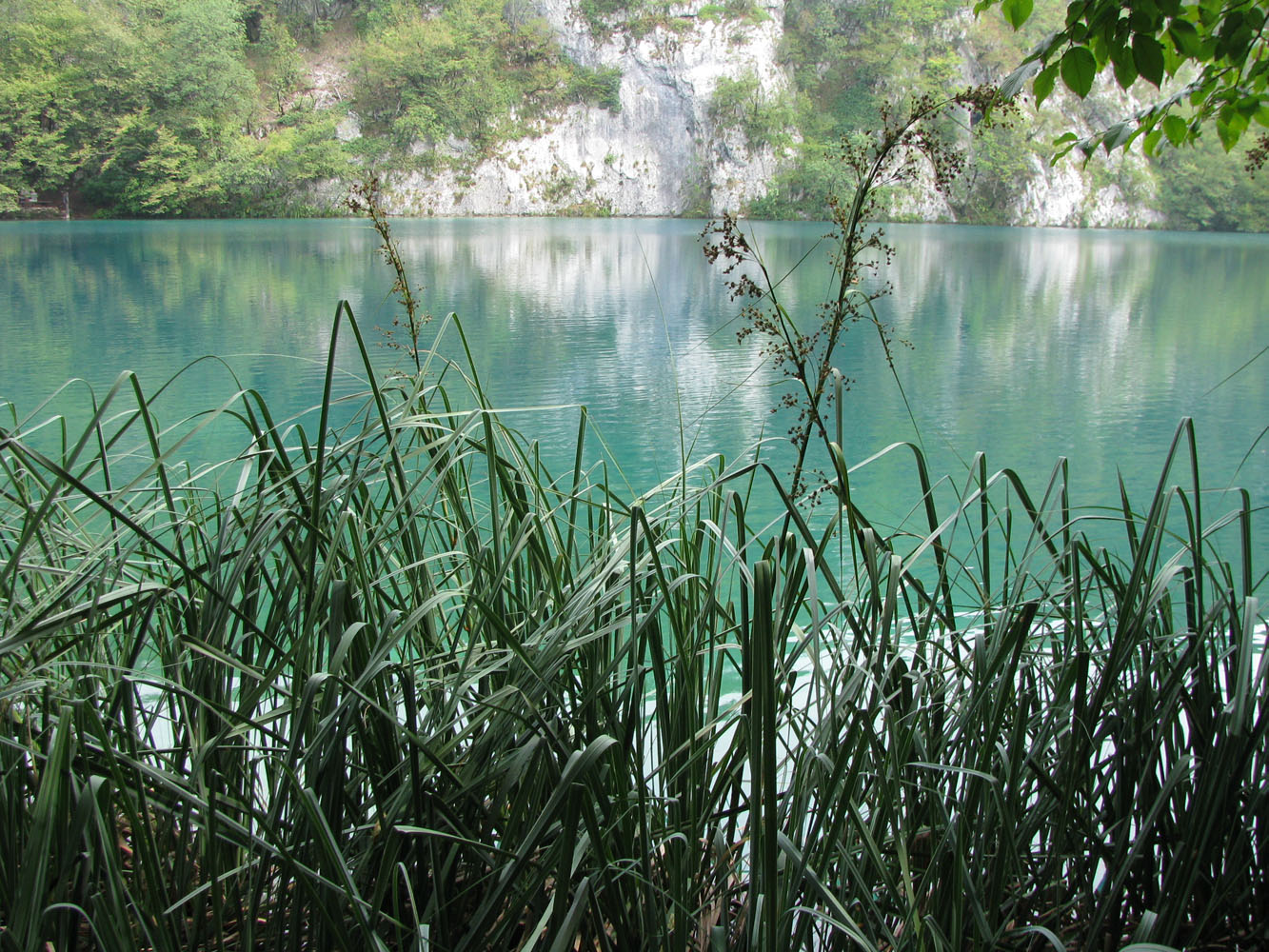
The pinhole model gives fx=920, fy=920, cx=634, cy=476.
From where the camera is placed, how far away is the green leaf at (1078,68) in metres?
0.92

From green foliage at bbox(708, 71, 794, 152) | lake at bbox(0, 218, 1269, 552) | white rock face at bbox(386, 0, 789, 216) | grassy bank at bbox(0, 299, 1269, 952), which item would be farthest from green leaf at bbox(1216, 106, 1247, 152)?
green foliage at bbox(708, 71, 794, 152)

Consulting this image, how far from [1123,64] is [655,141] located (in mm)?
30547

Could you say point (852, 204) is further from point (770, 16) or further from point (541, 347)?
point (770, 16)

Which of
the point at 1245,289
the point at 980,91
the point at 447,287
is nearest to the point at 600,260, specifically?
the point at 447,287

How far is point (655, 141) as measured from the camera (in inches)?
1169

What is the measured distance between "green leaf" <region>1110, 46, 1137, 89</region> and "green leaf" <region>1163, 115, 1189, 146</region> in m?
0.26

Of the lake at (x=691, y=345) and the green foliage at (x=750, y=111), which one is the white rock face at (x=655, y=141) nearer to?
the green foliage at (x=750, y=111)

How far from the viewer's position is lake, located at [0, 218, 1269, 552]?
14.6ft

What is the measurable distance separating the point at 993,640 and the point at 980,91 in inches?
17.9

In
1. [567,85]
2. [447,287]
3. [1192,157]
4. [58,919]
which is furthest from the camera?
[567,85]

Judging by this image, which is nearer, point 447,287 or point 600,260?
point 447,287

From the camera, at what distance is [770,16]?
99.7 feet

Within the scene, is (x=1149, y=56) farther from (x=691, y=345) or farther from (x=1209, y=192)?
(x=1209, y=192)

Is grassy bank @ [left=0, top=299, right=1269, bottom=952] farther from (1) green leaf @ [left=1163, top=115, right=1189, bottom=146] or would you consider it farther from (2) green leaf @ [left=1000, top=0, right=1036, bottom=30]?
(1) green leaf @ [left=1163, top=115, right=1189, bottom=146]
